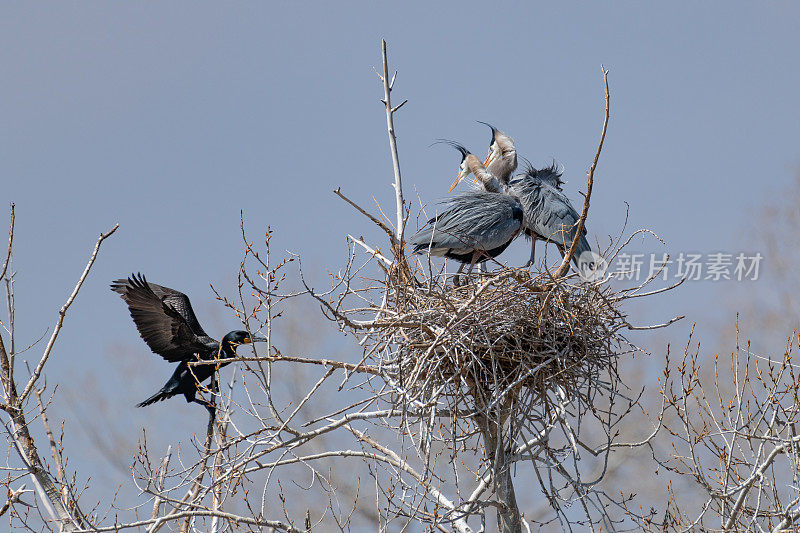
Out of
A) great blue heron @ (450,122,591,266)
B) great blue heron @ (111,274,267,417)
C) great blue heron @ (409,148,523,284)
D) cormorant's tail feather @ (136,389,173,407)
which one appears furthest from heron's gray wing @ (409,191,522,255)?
cormorant's tail feather @ (136,389,173,407)

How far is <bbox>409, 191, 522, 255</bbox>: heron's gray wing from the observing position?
6363 mm

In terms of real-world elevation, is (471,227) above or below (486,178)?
below

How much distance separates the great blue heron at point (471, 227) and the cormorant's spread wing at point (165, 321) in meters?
2.07

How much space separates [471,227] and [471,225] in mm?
20

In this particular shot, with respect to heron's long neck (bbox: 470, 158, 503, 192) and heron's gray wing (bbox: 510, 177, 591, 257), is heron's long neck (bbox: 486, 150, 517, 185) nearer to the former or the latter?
heron's long neck (bbox: 470, 158, 503, 192)

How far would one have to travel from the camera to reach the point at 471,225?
21.1 feet

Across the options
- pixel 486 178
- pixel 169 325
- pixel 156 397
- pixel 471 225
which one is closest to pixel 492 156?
pixel 486 178

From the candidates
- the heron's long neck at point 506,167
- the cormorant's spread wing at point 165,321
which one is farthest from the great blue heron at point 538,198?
the cormorant's spread wing at point 165,321

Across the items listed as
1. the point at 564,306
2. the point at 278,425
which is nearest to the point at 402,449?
the point at 278,425

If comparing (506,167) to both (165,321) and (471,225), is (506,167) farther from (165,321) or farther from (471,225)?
(165,321)

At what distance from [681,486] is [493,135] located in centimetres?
686

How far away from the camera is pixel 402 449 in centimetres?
487

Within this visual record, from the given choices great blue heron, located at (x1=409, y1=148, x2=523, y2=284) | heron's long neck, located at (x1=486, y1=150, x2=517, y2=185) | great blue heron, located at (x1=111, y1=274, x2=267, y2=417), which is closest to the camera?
great blue heron, located at (x1=409, y1=148, x2=523, y2=284)

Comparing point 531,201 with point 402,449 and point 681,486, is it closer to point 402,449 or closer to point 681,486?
point 402,449
